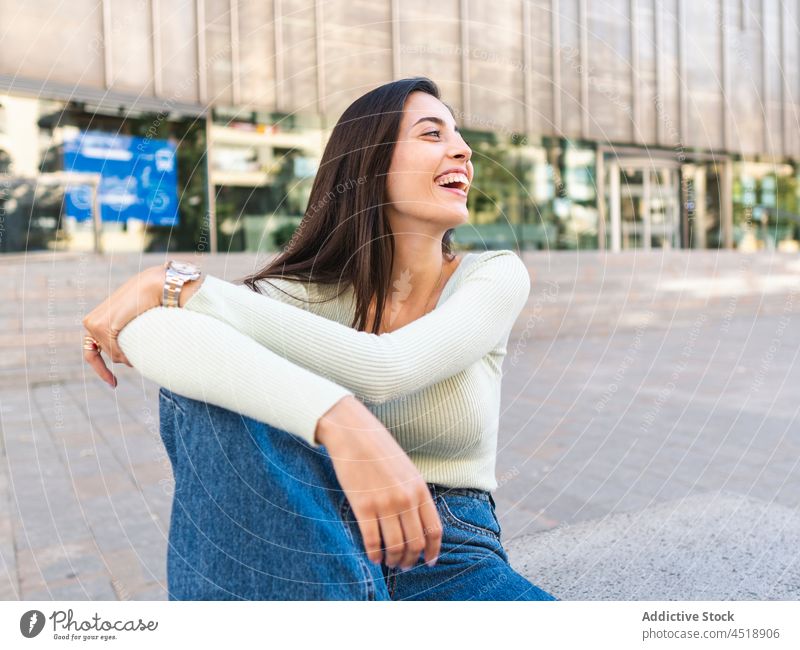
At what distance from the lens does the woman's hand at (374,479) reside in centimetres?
96

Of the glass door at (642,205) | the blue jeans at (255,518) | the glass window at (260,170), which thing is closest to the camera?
the blue jeans at (255,518)

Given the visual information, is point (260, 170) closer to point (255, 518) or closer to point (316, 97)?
point (316, 97)

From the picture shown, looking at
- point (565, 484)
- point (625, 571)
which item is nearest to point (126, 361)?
point (625, 571)

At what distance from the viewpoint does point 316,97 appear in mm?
11258

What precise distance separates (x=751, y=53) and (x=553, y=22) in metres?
6.71

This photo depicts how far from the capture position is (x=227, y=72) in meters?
10.9

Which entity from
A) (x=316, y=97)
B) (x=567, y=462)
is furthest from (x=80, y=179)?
(x=567, y=462)

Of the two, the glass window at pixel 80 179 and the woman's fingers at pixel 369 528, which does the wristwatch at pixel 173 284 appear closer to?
the woman's fingers at pixel 369 528

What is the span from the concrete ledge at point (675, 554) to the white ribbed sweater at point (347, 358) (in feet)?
1.94

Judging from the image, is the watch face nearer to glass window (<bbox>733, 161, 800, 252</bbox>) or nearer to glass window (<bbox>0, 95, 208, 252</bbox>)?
glass window (<bbox>0, 95, 208, 252</bbox>)

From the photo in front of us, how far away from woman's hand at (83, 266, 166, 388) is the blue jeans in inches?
4.2

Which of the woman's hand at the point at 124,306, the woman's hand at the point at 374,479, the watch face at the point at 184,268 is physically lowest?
the woman's hand at the point at 374,479

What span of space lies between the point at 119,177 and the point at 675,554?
35.3 feet

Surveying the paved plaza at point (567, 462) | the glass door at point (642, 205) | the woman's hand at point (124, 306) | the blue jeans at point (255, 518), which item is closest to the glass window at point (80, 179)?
the paved plaza at point (567, 462)
